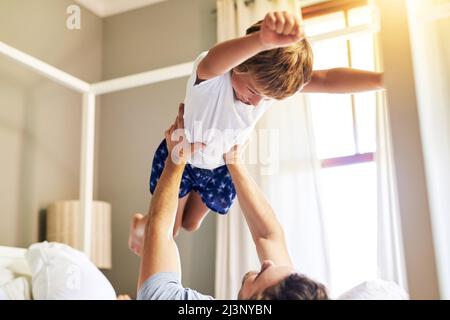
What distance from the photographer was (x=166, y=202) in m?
0.93

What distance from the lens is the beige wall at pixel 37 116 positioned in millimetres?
1909

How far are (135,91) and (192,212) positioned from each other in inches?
41.8

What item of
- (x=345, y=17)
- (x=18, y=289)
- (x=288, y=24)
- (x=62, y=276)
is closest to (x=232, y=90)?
(x=288, y=24)

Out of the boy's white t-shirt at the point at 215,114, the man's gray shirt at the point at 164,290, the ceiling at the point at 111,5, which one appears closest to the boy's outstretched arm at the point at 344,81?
the boy's white t-shirt at the point at 215,114

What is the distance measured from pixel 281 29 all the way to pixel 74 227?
137 centimetres

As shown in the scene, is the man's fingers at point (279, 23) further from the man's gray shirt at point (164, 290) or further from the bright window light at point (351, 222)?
the bright window light at point (351, 222)

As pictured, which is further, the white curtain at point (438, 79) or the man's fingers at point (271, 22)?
the white curtain at point (438, 79)

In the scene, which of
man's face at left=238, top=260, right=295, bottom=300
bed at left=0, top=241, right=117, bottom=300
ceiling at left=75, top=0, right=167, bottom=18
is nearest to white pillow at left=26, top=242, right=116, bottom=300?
bed at left=0, top=241, right=117, bottom=300

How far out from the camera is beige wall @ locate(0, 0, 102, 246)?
6.26 ft

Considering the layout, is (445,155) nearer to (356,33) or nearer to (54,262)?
(356,33)

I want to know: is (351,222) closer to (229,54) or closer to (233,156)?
(233,156)

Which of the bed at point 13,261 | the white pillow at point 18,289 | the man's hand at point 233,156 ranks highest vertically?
the man's hand at point 233,156

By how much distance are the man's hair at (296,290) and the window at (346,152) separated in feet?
3.36

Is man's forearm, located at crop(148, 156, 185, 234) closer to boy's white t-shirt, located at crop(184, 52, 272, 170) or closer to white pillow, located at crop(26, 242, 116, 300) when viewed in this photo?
boy's white t-shirt, located at crop(184, 52, 272, 170)
